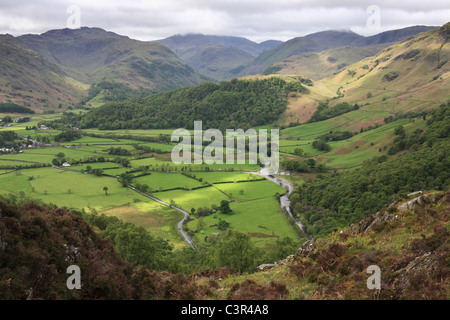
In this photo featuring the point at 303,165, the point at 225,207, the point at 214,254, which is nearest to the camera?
the point at 214,254

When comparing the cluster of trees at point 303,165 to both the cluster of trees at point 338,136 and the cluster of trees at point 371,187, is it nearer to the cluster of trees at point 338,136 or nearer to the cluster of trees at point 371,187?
the cluster of trees at point 371,187

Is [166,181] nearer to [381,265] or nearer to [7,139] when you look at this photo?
[381,265]

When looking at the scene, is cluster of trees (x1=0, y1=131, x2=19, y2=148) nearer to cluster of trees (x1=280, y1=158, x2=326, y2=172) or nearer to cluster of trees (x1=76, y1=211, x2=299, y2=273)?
cluster of trees (x1=280, y1=158, x2=326, y2=172)

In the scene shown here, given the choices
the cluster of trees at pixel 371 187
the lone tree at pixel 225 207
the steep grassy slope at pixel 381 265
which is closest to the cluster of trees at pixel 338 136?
the cluster of trees at pixel 371 187

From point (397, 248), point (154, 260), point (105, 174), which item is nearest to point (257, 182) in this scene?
point (105, 174)

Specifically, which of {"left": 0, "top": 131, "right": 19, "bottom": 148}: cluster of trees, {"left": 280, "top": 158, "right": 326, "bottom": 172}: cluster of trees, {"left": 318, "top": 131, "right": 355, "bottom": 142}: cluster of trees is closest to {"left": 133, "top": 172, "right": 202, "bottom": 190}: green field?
{"left": 280, "top": 158, "right": 326, "bottom": 172}: cluster of trees

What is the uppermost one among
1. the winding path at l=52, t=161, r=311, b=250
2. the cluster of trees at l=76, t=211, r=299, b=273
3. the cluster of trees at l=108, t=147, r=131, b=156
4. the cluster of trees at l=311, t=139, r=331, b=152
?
the cluster of trees at l=311, t=139, r=331, b=152

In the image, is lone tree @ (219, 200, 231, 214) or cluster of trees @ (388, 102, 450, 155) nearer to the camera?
lone tree @ (219, 200, 231, 214)

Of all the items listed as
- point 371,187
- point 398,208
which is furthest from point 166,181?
point 398,208

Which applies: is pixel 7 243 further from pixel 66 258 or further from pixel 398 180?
pixel 398 180
